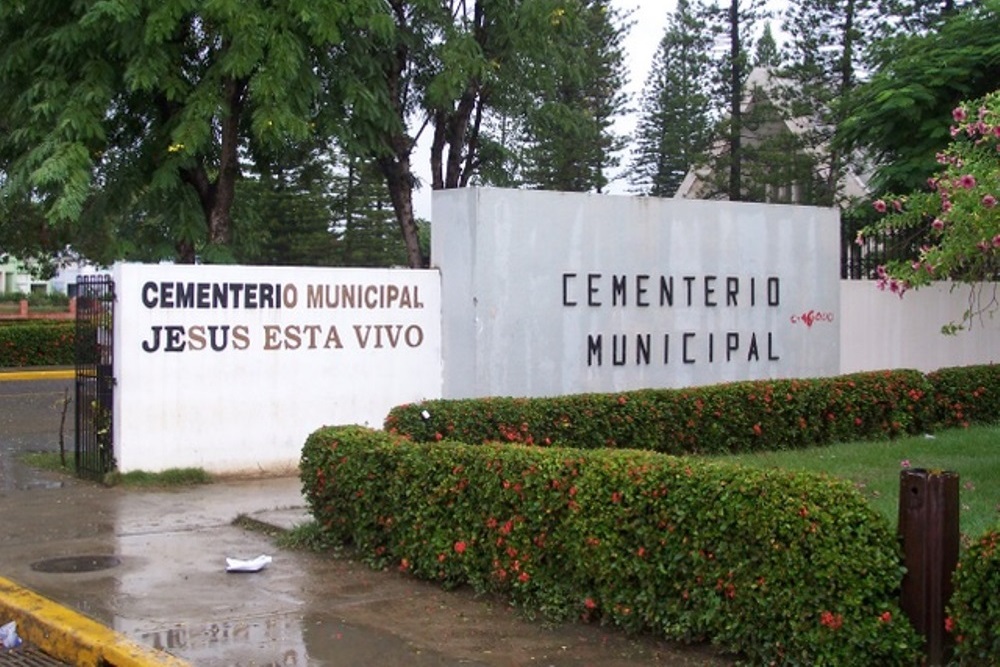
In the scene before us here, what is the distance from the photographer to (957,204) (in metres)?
9.60

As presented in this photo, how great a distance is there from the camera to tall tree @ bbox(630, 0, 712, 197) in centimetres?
3644

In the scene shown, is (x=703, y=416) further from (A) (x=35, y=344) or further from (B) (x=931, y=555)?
(A) (x=35, y=344)

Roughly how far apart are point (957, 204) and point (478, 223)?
232 inches

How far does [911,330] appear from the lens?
19031 millimetres

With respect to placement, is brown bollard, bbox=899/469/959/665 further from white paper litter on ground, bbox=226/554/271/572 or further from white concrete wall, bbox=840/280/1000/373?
white concrete wall, bbox=840/280/1000/373

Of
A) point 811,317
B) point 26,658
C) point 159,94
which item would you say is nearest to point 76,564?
point 26,658

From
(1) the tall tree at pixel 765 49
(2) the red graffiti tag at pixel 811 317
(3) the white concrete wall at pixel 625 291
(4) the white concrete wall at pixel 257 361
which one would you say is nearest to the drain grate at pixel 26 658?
(4) the white concrete wall at pixel 257 361

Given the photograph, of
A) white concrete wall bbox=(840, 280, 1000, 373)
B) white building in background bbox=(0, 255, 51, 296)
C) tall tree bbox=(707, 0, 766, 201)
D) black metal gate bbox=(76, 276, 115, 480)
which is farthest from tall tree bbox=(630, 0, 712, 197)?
white building in background bbox=(0, 255, 51, 296)

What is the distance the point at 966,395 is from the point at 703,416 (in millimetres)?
4014

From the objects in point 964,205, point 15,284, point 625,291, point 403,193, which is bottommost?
point 625,291

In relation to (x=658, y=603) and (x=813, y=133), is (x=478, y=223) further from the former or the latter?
(x=813, y=133)

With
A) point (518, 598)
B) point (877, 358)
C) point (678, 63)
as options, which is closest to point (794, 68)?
point (678, 63)

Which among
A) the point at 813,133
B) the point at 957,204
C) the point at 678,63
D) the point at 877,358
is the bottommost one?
the point at 877,358

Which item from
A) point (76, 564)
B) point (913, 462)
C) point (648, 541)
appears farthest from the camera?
point (913, 462)
